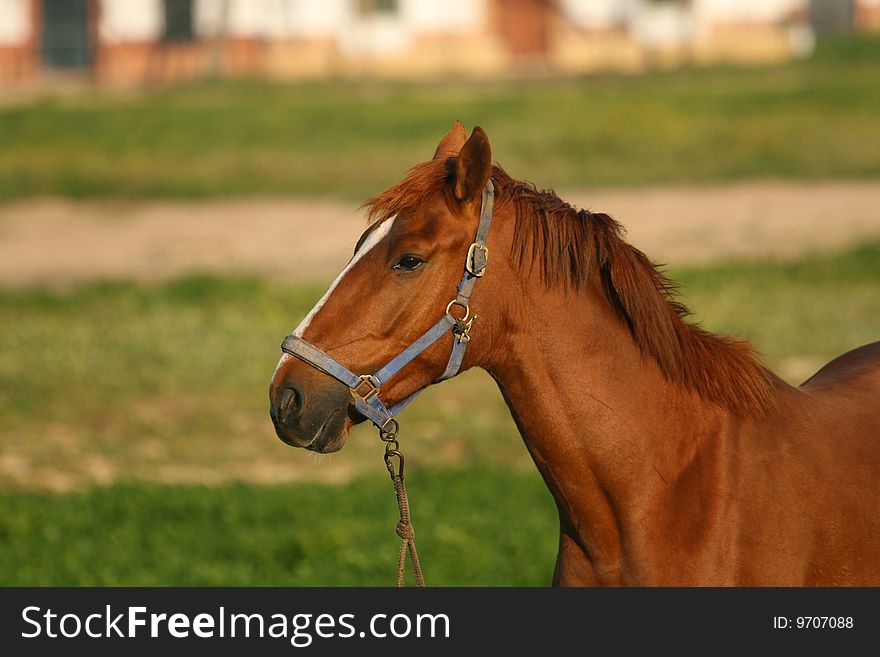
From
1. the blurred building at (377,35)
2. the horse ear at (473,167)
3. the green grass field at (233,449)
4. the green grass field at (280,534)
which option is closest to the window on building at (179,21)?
the blurred building at (377,35)

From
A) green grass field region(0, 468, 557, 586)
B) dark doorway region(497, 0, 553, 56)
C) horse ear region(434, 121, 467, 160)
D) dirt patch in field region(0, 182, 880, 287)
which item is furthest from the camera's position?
dark doorway region(497, 0, 553, 56)

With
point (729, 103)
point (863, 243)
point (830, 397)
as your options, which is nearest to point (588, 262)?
point (830, 397)

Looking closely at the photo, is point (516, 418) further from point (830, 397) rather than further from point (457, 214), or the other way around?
point (830, 397)

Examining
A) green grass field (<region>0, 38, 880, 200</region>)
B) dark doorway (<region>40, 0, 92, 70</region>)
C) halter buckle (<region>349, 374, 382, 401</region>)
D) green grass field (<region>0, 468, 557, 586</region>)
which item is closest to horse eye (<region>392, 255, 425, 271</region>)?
halter buckle (<region>349, 374, 382, 401</region>)

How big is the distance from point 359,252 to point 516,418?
2.01ft

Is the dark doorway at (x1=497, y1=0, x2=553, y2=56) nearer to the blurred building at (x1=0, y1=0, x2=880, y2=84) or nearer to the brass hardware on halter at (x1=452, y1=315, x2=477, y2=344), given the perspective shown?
the blurred building at (x1=0, y1=0, x2=880, y2=84)

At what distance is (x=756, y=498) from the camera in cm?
358

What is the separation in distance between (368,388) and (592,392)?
23.3 inches

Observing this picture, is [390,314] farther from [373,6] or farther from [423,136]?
[373,6]

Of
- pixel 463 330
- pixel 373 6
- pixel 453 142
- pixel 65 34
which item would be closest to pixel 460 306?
pixel 463 330

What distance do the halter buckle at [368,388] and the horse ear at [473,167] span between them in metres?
0.52

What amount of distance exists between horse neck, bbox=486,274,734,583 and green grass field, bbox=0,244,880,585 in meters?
2.86

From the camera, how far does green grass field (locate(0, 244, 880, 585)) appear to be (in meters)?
6.83

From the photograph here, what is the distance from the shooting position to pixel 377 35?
34.7 metres
